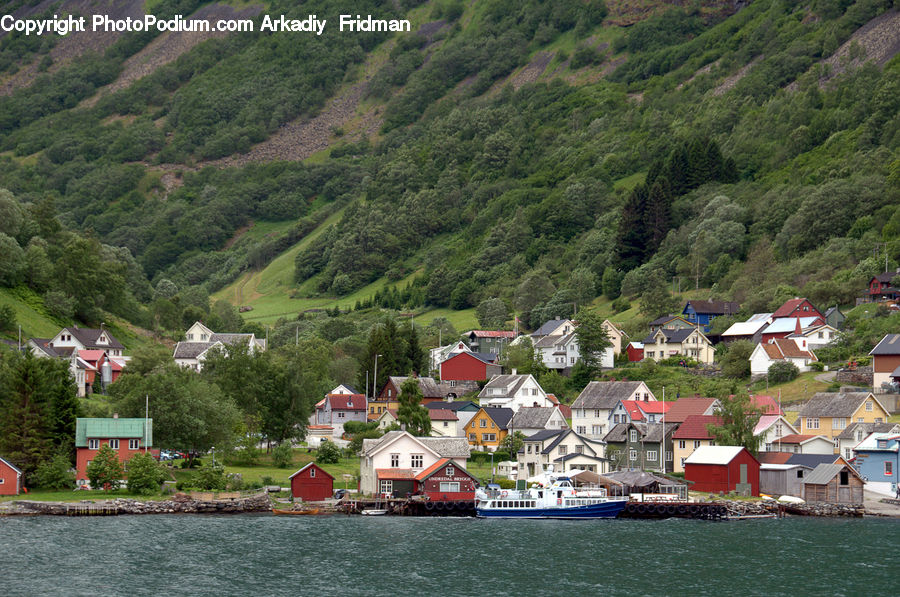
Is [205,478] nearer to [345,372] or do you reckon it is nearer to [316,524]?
[316,524]

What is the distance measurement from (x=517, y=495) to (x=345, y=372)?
60280 mm

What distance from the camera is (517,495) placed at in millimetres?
89938

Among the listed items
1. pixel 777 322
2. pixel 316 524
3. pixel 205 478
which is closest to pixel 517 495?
pixel 316 524

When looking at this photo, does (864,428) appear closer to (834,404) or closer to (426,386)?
(834,404)

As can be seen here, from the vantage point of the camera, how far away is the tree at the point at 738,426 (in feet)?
311

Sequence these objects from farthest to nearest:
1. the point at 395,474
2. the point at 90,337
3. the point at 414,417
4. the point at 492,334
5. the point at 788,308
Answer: the point at 492,334, the point at 90,337, the point at 788,308, the point at 414,417, the point at 395,474

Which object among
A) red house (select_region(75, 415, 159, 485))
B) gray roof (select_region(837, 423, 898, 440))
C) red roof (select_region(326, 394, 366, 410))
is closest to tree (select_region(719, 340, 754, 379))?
gray roof (select_region(837, 423, 898, 440))

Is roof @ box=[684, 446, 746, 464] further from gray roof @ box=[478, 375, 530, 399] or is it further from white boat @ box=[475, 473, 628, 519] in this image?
gray roof @ box=[478, 375, 530, 399]

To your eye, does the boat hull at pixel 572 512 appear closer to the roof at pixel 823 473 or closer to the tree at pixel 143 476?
the roof at pixel 823 473

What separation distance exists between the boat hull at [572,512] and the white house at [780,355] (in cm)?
3953

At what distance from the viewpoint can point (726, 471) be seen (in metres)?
92.8

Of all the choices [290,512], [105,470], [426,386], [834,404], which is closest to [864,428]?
[834,404]

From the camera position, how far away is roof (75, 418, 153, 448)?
8850cm

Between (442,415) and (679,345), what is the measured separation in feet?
112
